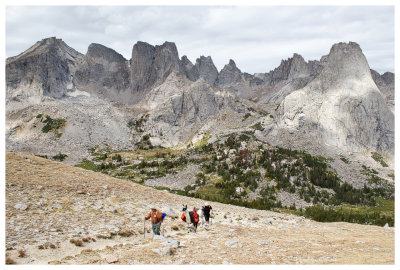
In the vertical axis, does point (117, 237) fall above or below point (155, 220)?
below

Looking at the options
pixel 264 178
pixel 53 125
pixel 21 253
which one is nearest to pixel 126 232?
pixel 21 253

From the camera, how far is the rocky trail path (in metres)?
14.4

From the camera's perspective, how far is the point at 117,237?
19266 mm

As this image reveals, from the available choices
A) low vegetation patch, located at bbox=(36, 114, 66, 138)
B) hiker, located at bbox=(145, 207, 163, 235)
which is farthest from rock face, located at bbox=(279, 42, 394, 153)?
hiker, located at bbox=(145, 207, 163, 235)

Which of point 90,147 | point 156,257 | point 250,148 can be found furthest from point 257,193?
point 90,147

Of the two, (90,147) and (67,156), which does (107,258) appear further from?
(90,147)

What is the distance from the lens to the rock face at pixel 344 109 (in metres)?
170

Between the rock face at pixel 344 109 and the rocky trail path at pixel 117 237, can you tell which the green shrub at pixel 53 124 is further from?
the rocky trail path at pixel 117 237

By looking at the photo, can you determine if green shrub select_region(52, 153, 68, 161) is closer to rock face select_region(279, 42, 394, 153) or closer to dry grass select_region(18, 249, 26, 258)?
dry grass select_region(18, 249, 26, 258)

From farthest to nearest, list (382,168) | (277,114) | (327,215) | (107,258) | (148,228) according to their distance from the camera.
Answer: (277,114), (382,168), (327,215), (148,228), (107,258)

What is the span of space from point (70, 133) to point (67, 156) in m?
32.2

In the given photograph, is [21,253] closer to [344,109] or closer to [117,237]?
[117,237]

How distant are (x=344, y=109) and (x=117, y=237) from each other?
604ft
